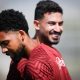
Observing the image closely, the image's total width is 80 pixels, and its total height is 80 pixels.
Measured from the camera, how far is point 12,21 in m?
3.38

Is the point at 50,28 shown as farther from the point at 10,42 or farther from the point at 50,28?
the point at 10,42

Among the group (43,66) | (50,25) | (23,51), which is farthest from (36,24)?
(43,66)

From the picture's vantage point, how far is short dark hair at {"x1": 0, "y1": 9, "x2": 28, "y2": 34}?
11.1 ft

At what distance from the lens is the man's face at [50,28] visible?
338 centimetres

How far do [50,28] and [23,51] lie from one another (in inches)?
9.4

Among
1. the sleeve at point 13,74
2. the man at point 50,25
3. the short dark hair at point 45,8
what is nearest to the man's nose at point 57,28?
the man at point 50,25

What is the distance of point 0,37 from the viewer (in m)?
3.34

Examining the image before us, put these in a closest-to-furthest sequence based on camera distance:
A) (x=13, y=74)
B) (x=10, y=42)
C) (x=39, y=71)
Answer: (x=39, y=71), (x=10, y=42), (x=13, y=74)

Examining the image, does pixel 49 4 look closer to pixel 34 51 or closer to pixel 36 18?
pixel 36 18

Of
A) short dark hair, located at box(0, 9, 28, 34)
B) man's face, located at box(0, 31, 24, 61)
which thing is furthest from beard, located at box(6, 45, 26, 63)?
short dark hair, located at box(0, 9, 28, 34)

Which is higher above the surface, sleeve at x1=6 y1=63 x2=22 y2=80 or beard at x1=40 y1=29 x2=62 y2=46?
beard at x1=40 y1=29 x2=62 y2=46

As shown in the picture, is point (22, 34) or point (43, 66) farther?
point (22, 34)

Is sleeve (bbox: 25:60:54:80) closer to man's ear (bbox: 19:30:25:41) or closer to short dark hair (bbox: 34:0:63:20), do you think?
man's ear (bbox: 19:30:25:41)

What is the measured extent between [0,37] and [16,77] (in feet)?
1.03
